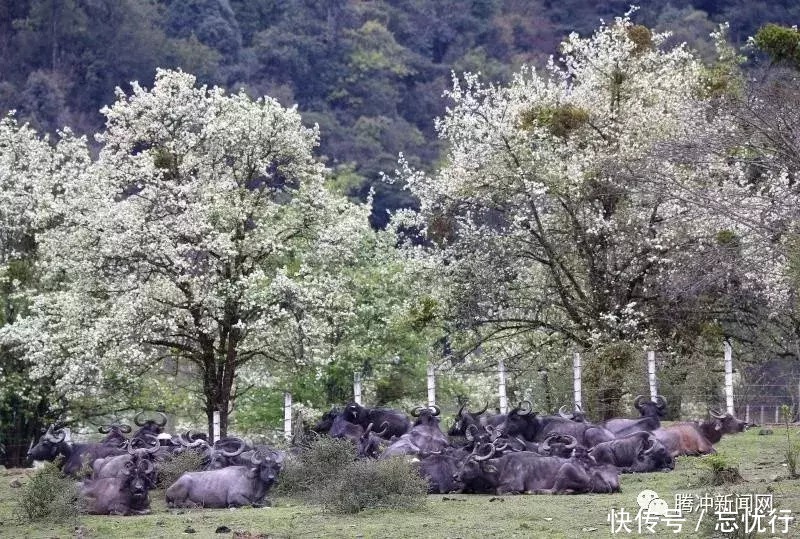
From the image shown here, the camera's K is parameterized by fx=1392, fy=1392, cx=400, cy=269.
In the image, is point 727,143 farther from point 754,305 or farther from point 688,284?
point 754,305

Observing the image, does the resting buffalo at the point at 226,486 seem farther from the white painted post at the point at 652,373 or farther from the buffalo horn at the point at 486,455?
the white painted post at the point at 652,373

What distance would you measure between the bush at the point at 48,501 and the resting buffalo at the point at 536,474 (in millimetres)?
6133

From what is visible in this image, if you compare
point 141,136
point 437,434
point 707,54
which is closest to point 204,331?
point 141,136

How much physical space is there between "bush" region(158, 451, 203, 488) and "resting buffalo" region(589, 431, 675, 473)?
6865mm

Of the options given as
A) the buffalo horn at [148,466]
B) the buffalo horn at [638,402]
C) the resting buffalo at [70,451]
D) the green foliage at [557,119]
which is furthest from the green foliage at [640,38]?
the buffalo horn at [148,466]

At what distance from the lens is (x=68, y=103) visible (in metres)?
83.6

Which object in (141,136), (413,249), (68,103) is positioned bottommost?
(413,249)

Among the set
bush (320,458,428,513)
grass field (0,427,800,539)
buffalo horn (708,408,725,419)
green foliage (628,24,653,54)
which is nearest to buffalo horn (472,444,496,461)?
grass field (0,427,800,539)

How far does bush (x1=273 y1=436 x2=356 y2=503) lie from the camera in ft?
73.0

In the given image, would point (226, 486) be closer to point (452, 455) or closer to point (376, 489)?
point (376, 489)

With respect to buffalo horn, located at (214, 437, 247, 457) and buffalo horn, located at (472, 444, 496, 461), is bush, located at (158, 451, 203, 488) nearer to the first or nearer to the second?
buffalo horn, located at (214, 437, 247, 457)

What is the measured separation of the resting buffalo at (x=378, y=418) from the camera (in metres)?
29.1

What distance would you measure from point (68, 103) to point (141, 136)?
52.4 meters

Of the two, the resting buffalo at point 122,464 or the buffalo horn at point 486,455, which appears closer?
the resting buffalo at point 122,464
